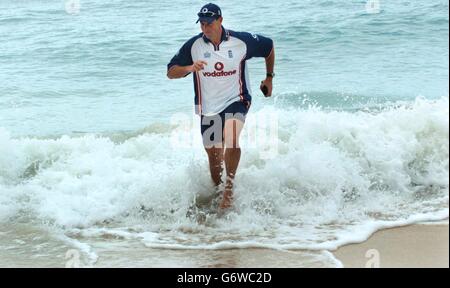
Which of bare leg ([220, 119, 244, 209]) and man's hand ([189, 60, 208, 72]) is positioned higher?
man's hand ([189, 60, 208, 72])

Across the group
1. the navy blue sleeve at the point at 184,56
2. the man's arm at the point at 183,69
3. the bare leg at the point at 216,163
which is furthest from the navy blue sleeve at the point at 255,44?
the bare leg at the point at 216,163

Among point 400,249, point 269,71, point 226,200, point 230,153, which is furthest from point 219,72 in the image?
point 400,249

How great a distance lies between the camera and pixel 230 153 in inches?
217

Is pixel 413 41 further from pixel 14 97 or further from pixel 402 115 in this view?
pixel 14 97

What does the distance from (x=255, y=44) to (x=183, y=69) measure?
627mm

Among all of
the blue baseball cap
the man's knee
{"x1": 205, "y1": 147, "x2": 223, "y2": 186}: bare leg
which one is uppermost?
the blue baseball cap

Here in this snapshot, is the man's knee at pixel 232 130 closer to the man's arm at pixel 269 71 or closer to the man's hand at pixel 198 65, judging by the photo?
the man's arm at pixel 269 71

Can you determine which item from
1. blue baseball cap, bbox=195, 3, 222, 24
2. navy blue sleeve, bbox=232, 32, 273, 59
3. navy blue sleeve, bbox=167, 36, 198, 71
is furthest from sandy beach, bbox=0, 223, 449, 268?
blue baseball cap, bbox=195, 3, 222, 24

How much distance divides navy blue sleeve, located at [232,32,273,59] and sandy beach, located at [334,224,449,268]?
166 cm

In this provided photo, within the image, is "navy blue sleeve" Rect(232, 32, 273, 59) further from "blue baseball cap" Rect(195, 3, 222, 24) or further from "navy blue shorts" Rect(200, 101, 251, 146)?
"navy blue shorts" Rect(200, 101, 251, 146)

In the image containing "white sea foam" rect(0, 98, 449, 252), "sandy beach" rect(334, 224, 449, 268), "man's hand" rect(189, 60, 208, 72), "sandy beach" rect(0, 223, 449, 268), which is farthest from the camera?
"white sea foam" rect(0, 98, 449, 252)

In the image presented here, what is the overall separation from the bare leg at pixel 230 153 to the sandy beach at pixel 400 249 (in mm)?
1168

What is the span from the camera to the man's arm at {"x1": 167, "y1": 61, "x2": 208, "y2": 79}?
199 inches

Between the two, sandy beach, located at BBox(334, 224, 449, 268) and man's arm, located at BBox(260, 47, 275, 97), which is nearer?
sandy beach, located at BBox(334, 224, 449, 268)
